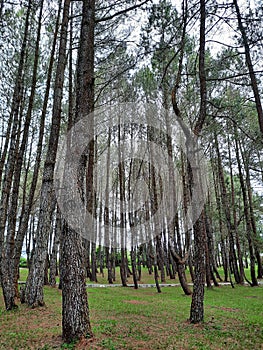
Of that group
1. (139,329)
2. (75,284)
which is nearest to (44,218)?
(75,284)

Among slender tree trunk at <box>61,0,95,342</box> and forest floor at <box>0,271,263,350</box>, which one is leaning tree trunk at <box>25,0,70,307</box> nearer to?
forest floor at <box>0,271,263,350</box>

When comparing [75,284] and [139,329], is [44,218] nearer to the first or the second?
[75,284]

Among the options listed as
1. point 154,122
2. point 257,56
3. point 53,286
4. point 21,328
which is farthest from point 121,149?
point 21,328

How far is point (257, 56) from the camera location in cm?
965

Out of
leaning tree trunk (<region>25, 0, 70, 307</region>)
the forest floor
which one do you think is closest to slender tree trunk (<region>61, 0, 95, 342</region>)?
the forest floor

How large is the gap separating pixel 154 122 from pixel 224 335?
11438 mm

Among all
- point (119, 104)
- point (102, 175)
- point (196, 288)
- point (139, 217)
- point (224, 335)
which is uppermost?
point (119, 104)

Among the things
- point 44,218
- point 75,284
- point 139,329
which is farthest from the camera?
point 44,218

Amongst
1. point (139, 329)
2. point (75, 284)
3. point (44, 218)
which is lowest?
point (139, 329)

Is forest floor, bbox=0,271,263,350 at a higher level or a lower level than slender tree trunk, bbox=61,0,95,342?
lower

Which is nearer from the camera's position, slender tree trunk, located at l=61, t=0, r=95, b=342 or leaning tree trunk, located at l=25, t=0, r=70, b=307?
slender tree trunk, located at l=61, t=0, r=95, b=342

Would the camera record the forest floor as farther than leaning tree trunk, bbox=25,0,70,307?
No

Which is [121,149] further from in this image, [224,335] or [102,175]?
[224,335]

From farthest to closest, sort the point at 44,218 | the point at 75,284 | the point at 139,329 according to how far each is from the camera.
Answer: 1. the point at 44,218
2. the point at 139,329
3. the point at 75,284
